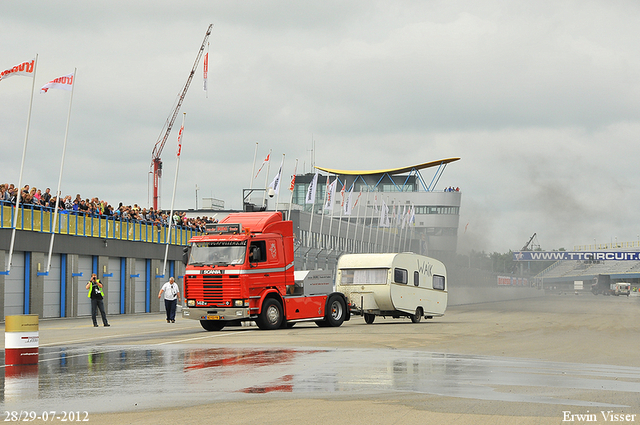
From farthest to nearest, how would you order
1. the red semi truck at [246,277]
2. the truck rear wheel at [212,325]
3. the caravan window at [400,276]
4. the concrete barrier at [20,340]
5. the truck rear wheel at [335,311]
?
the caravan window at [400,276] < the truck rear wheel at [335,311] < the truck rear wheel at [212,325] < the red semi truck at [246,277] < the concrete barrier at [20,340]

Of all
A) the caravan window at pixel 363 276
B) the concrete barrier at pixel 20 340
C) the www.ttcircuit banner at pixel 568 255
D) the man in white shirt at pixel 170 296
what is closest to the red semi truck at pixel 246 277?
the caravan window at pixel 363 276

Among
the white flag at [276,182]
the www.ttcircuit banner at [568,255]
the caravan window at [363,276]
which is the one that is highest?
the white flag at [276,182]

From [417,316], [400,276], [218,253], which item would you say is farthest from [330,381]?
[417,316]

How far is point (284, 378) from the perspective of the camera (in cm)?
1249

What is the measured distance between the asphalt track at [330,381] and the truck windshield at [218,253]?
4418 millimetres

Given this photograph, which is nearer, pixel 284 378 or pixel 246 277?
pixel 284 378

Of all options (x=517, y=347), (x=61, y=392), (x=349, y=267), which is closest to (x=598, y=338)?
(x=517, y=347)

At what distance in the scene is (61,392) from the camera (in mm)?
10992

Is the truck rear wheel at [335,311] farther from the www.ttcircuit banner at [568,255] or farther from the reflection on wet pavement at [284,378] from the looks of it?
the www.ttcircuit banner at [568,255]

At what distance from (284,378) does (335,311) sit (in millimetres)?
16547

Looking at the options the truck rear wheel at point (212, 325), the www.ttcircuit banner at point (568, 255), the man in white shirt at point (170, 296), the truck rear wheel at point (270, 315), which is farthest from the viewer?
the www.ttcircuit banner at point (568, 255)

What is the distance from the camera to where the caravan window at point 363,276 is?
3173cm

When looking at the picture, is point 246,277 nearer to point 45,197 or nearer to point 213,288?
point 213,288

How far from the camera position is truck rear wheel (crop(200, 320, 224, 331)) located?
1079 inches
